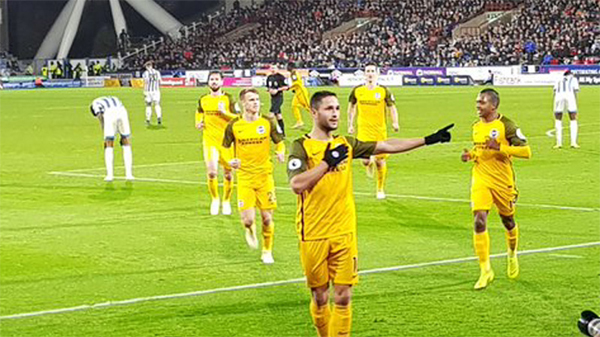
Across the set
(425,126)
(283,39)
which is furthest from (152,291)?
(283,39)

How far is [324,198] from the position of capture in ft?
29.3

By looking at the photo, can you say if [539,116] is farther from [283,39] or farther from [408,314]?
[283,39]

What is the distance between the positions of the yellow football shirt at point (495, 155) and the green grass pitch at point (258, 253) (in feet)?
3.82

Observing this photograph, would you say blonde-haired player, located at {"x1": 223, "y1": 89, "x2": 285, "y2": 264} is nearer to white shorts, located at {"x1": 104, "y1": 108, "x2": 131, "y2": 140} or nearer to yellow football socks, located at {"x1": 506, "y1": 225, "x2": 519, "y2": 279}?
yellow football socks, located at {"x1": 506, "y1": 225, "x2": 519, "y2": 279}

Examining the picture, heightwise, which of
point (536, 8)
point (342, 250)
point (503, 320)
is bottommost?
point (503, 320)

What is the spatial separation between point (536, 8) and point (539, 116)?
35.3 metres

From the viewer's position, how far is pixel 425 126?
35.3 metres

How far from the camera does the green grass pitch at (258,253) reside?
1065cm

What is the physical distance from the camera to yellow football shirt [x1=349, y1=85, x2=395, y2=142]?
20062 mm

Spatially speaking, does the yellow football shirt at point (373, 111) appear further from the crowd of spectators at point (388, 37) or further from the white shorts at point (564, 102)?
the crowd of spectators at point (388, 37)

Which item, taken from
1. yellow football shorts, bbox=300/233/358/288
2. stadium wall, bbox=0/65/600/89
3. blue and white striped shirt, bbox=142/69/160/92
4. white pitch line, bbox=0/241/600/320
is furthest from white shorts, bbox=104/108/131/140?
stadium wall, bbox=0/65/600/89

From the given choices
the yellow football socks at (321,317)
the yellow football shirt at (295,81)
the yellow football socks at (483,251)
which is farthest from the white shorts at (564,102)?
the yellow football socks at (321,317)

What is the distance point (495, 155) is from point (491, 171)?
0.19 m

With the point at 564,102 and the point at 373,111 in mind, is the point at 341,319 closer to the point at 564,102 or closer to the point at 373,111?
the point at 373,111
